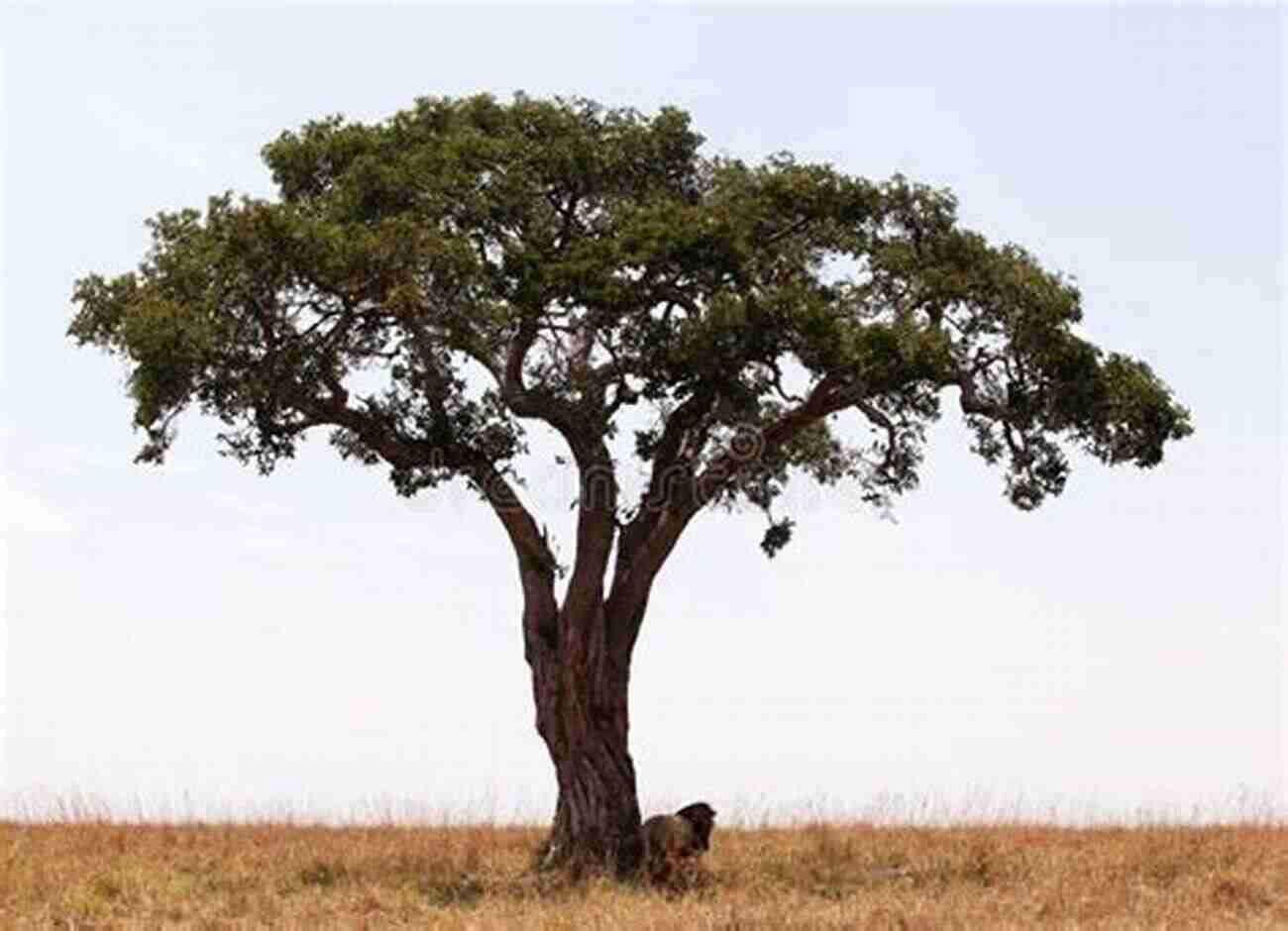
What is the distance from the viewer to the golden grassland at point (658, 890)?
22.9 meters

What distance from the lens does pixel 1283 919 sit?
23.4 meters

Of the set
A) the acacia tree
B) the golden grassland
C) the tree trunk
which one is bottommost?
the golden grassland

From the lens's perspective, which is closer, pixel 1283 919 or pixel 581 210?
pixel 1283 919

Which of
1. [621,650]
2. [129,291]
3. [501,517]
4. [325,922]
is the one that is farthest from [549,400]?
[325,922]

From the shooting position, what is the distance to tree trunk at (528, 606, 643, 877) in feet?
89.1

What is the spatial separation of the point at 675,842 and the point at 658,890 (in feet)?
3.45

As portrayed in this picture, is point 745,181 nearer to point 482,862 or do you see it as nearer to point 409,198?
point 409,198

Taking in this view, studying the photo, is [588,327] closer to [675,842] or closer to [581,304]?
[581,304]

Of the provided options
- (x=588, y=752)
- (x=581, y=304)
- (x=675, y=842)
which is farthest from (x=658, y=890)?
(x=581, y=304)

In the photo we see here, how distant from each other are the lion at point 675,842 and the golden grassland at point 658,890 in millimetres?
435

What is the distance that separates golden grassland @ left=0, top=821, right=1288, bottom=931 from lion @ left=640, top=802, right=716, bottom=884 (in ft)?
1.43

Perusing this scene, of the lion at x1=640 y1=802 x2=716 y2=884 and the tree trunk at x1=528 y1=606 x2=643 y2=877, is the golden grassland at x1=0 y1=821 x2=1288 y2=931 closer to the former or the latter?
the lion at x1=640 y1=802 x2=716 y2=884

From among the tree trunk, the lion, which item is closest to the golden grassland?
the lion

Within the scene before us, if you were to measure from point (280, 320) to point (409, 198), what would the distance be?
2502mm
